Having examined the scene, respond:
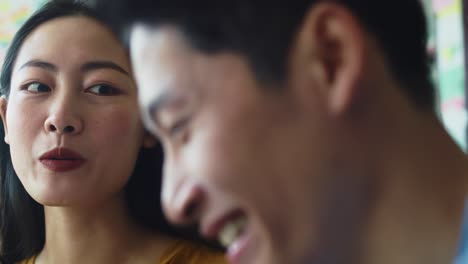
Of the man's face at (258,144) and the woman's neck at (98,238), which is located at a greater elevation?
the man's face at (258,144)

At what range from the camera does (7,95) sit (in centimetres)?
100

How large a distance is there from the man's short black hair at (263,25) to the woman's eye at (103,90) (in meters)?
0.42

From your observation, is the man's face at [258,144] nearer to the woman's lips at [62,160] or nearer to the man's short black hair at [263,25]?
the man's short black hair at [263,25]

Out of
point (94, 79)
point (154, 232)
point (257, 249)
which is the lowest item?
point (154, 232)

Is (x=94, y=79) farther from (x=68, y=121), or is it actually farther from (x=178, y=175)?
(x=178, y=175)

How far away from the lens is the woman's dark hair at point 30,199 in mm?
974

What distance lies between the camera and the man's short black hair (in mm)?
465

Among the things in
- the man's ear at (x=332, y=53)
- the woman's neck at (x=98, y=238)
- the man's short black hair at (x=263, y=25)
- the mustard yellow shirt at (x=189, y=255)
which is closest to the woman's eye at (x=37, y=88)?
the woman's neck at (x=98, y=238)

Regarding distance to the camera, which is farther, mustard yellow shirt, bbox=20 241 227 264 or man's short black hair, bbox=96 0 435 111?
mustard yellow shirt, bbox=20 241 227 264

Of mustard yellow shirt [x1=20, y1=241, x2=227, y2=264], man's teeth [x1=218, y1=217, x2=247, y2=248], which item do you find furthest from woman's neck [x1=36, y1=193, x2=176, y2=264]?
man's teeth [x1=218, y1=217, x2=247, y2=248]

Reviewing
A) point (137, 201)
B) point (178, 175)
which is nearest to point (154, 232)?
point (137, 201)

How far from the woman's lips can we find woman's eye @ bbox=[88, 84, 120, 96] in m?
0.11

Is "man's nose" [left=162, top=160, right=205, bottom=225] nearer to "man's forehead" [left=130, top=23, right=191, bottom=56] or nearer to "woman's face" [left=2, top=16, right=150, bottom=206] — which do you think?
"man's forehead" [left=130, top=23, right=191, bottom=56]

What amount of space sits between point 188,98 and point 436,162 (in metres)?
0.23
